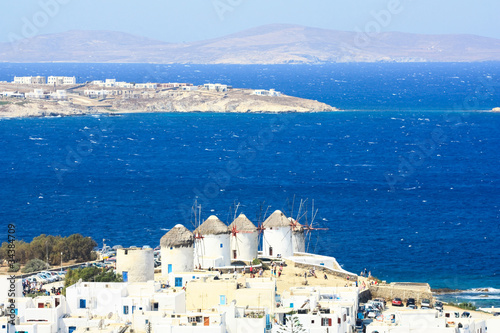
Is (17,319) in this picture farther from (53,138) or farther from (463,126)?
(463,126)

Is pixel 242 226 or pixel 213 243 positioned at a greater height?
pixel 242 226

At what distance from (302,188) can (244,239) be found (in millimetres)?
59214

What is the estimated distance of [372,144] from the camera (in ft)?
551

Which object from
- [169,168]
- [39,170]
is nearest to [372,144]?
[169,168]

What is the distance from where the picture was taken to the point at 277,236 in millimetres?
58531

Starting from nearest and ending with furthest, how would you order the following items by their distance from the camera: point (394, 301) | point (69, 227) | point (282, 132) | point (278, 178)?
point (394, 301) < point (69, 227) < point (278, 178) < point (282, 132)

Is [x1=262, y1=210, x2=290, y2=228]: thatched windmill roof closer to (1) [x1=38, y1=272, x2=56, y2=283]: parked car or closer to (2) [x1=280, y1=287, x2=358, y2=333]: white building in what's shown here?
(2) [x1=280, y1=287, x2=358, y2=333]: white building

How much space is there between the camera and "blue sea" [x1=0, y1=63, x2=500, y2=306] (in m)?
80.8

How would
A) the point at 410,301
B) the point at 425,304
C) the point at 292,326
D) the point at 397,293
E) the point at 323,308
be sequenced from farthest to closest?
1. the point at 397,293
2. the point at 410,301
3. the point at 425,304
4. the point at 323,308
5. the point at 292,326

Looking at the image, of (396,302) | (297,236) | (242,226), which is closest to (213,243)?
(242,226)

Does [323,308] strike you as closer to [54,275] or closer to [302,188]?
[54,275]

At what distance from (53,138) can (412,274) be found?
11763cm

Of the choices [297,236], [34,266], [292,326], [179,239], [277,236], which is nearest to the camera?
[292,326]

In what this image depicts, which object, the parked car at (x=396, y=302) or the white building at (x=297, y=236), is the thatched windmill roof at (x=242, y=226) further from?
the parked car at (x=396, y=302)
